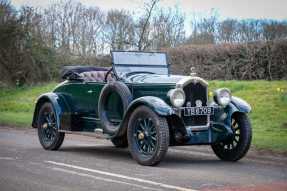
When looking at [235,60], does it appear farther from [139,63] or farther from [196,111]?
[196,111]

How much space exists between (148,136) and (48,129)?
10.8ft

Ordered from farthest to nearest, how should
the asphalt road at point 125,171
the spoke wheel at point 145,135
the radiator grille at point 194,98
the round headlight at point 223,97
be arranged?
the round headlight at point 223,97
the radiator grille at point 194,98
the spoke wheel at point 145,135
the asphalt road at point 125,171

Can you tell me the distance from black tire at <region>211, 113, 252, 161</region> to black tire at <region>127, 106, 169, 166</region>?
1590 millimetres

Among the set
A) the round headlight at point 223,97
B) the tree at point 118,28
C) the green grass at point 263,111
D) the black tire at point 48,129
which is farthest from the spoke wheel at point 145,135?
the tree at point 118,28

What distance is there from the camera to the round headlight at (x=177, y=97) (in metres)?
9.94

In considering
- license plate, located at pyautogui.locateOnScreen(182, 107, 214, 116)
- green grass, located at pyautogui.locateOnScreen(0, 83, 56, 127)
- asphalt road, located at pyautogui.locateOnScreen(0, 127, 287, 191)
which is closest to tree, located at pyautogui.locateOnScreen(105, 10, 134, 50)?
green grass, located at pyautogui.locateOnScreen(0, 83, 56, 127)

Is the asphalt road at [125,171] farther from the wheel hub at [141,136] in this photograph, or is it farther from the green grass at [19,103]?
the green grass at [19,103]

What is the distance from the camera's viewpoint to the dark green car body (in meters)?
9.96

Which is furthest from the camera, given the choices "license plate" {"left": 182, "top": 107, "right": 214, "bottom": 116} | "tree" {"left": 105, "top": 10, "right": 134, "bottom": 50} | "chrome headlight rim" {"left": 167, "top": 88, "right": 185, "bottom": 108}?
"tree" {"left": 105, "top": 10, "right": 134, "bottom": 50}

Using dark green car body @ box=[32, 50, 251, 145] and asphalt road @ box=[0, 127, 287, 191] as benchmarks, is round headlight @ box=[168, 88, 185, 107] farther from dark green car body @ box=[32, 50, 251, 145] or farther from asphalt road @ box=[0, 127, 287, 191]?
asphalt road @ box=[0, 127, 287, 191]

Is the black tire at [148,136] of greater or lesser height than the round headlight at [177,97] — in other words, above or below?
below

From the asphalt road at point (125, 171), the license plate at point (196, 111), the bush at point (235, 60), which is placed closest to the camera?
the asphalt road at point (125, 171)

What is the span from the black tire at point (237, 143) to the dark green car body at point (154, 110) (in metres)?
A: 0.21

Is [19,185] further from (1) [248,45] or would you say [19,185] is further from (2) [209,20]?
(2) [209,20]
